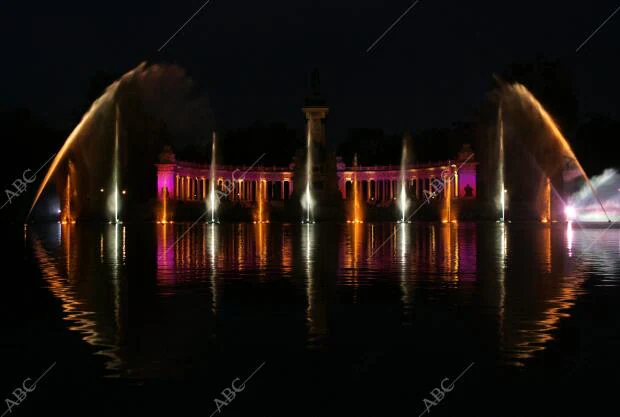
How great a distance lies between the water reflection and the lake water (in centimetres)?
6

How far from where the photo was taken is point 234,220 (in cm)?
11275

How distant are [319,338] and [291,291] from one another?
281 inches

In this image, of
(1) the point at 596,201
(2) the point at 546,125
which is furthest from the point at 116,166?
(1) the point at 596,201

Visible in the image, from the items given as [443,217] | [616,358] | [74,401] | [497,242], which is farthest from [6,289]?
[443,217]

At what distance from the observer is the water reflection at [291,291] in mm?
15016

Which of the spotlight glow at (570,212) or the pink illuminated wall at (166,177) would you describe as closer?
the spotlight glow at (570,212)

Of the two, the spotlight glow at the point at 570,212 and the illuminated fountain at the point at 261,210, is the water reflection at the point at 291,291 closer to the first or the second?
the illuminated fountain at the point at 261,210

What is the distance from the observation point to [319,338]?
593 inches

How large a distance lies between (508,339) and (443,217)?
94.1 meters

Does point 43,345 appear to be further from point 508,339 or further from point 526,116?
point 526,116

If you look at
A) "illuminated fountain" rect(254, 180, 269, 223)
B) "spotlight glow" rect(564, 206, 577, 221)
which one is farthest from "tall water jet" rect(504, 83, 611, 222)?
"illuminated fountain" rect(254, 180, 269, 223)

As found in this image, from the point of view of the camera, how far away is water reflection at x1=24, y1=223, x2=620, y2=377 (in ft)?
49.3

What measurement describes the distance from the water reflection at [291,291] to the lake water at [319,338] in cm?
6

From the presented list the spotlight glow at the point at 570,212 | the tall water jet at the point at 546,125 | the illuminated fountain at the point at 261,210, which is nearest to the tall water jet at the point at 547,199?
the tall water jet at the point at 546,125
